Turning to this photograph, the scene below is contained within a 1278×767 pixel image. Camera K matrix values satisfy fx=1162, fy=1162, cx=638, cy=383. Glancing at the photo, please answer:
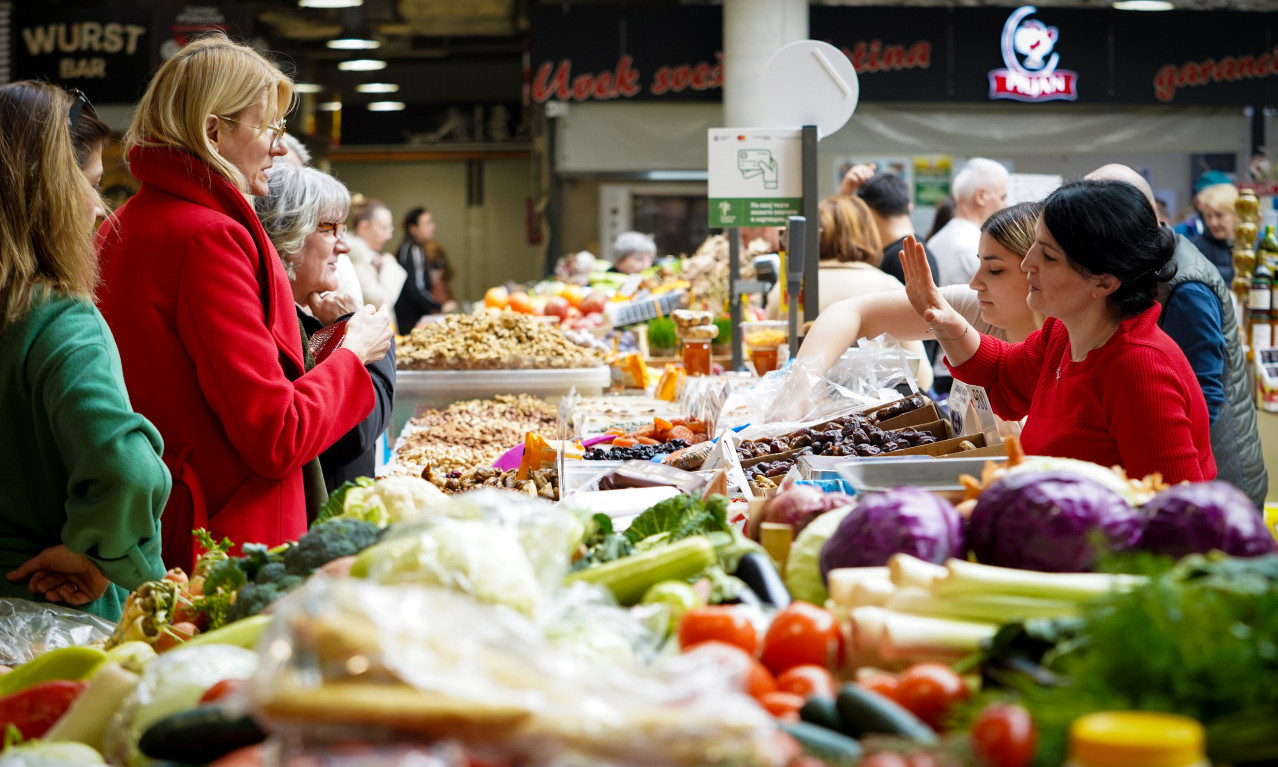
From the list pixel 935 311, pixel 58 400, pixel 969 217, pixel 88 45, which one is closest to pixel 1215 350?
pixel 935 311

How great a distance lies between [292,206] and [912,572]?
228 centimetres

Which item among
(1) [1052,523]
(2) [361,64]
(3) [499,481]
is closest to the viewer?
(1) [1052,523]

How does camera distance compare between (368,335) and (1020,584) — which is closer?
(1020,584)

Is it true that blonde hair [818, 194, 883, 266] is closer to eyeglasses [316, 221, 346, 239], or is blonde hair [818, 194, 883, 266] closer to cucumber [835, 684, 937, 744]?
eyeglasses [316, 221, 346, 239]

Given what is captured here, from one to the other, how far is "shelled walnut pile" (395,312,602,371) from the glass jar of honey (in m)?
0.41

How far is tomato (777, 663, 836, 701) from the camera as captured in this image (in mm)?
1182

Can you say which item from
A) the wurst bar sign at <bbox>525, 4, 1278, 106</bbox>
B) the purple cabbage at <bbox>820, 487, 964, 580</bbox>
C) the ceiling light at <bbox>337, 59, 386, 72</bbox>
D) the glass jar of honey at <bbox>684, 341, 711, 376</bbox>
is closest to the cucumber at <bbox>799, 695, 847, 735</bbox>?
the purple cabbage at <bbox>820, 487, 964, 580</bbox>

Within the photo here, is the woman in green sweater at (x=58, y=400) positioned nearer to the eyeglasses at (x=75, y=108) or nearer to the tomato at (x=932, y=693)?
the eyeglasses at (x=75, y=108)

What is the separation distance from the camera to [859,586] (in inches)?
53.1

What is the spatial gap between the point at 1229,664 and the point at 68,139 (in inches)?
86.6

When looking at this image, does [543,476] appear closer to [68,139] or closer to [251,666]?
[68,139]

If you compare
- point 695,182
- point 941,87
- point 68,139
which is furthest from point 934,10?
point 68,139

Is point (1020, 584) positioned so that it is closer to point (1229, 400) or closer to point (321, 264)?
point (321, 264)

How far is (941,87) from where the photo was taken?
39.2 feet
